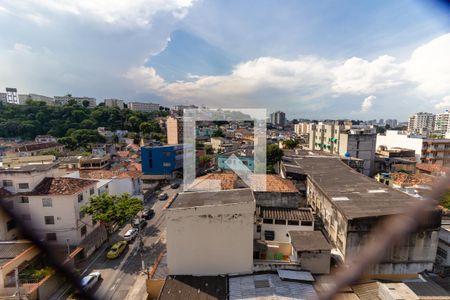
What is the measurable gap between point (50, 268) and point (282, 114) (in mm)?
72667

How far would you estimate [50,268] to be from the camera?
0.85 m

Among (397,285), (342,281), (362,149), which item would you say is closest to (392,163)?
(362,149)

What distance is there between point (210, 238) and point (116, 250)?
3.98 meters

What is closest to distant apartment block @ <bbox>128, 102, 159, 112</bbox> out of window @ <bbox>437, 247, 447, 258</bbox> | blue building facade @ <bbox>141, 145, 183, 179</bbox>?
blue building facade @ <bbox>141, 145, 183, 179</bbox>

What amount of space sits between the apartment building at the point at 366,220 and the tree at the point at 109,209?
22.8ft

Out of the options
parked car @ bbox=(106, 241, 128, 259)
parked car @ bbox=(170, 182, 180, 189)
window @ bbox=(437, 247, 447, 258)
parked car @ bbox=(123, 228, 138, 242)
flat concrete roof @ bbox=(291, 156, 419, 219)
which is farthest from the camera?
parked car @ bbox=(170, 182, 180, 189)

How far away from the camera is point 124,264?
7.44 m

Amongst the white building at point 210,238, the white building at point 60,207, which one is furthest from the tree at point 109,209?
the white building at point 210,238

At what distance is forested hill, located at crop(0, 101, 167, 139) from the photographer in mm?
26547

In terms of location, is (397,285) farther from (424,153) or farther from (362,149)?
(424,153)

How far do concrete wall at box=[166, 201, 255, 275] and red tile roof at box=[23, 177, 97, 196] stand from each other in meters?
4.65

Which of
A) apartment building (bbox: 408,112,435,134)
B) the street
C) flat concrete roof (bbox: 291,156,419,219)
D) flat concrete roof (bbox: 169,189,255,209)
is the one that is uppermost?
apartment building (bbox: 408,112,435,134)

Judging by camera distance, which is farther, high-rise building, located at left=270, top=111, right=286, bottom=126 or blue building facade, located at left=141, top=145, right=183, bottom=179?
high-rise building, located at left=270, top=111, right=286, bottom=126

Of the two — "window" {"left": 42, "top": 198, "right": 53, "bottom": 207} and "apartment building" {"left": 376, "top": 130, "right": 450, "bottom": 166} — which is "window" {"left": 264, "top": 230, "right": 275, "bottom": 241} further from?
"apartment building" {"left": 376, "top": 130, "right": 450, "bottom": 166}
